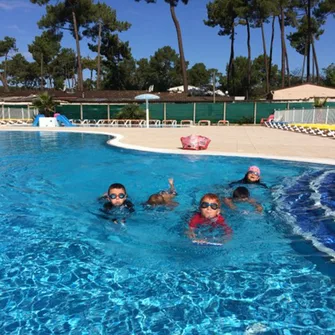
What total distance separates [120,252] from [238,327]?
193 cm

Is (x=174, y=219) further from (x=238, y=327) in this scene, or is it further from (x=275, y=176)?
(x=275, y=176)

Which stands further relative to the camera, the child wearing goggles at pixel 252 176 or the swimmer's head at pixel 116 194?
the child wearing goggles at pixel 252 176

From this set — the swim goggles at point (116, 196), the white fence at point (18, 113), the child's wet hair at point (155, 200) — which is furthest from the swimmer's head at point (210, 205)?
the white fence at point (18, 113)

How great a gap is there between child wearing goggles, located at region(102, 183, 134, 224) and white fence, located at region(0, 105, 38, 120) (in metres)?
27.2

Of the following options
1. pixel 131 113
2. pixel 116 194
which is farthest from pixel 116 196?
pixel 131 113

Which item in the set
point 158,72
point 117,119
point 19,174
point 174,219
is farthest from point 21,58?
point 174,219

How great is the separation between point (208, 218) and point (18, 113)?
2926 cm

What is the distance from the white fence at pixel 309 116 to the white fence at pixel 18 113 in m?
20.0

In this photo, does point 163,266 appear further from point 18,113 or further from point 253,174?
point 18,113

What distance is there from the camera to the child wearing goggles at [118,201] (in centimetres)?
527

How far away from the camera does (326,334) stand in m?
2.79

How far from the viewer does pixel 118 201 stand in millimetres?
5414

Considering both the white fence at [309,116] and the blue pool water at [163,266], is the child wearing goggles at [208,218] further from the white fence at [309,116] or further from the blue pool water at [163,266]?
the white fence at [309,116]

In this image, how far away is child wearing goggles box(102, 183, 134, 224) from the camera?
17.3ft
